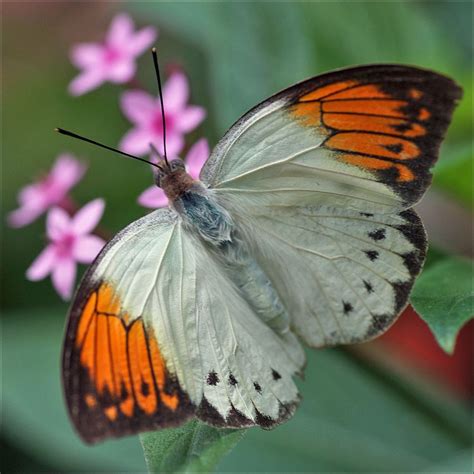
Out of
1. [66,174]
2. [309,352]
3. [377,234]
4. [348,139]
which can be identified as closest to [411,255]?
[377,234]

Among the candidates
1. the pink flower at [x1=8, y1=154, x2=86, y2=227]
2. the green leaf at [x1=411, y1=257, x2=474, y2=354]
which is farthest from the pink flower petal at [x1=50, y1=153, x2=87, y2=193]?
the green leaf at [x1=411, y1=257, x2=474, y2=354]

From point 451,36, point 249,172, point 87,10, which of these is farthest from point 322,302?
point 87,10

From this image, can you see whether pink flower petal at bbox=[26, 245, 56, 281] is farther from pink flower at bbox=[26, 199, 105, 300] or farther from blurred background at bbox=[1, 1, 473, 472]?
blurred background at bbox=[1, 1, 473, 472]

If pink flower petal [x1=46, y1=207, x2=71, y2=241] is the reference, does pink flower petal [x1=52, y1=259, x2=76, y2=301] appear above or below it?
below

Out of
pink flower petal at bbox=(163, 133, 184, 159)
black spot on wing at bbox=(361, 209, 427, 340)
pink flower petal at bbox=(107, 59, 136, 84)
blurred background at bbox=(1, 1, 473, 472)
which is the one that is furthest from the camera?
blurred background at bbox=(1, 1, 473, 472)

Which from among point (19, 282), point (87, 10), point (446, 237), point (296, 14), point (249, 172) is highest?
point (87, 10)

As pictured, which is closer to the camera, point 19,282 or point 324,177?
point 324,177

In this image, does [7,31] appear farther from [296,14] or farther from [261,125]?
[261,125]

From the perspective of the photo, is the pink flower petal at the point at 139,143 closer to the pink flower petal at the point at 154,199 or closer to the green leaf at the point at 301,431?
the pink flower petal at the point at 154,199
